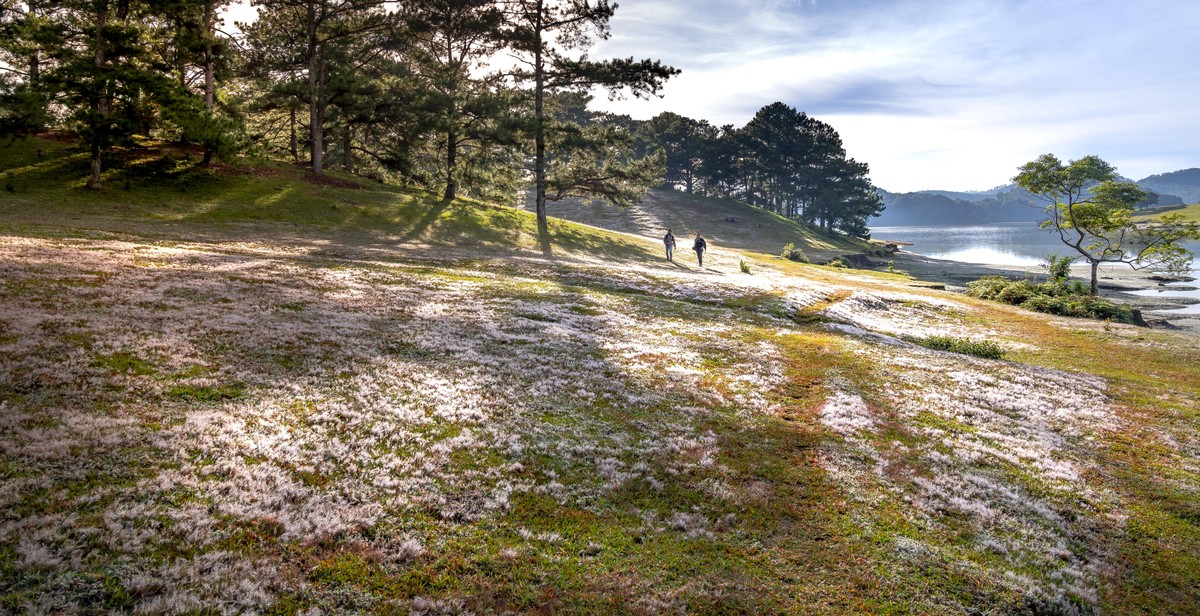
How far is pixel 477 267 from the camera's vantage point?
102 feet

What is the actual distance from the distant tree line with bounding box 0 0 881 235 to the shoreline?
40.8m

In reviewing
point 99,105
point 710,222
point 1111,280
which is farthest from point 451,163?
point 1111,280

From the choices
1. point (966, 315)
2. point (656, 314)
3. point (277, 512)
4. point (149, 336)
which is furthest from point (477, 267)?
point (966, 315)

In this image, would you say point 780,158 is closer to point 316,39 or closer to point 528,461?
point 316,39

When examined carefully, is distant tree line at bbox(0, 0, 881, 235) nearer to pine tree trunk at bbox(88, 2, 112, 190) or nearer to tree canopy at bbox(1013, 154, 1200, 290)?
pine tree trunk at bbox(88, 2, 112, 190)

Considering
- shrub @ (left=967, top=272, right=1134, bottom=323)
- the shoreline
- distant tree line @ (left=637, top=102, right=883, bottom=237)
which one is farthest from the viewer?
distant tree line @ (left=637, top=102, right=883, bottom=237)

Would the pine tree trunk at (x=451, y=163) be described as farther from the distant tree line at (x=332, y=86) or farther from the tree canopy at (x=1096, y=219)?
the tree canopy at (x=1096, y=219)

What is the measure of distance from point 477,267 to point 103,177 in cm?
2840

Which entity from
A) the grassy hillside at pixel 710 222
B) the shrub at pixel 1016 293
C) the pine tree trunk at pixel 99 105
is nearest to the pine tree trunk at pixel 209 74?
the pine tree trunk at pixel 99 105

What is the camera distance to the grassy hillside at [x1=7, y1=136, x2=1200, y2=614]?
6227mm

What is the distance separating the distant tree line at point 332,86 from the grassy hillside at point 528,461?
20.2m

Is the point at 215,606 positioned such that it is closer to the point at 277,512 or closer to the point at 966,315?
the point at 277,512

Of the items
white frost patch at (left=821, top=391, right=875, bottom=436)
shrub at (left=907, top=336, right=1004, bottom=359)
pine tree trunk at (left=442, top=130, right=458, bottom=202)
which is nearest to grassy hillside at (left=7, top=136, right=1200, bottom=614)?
white frost patch at (left=821, top=391, right=875, bottom=436)

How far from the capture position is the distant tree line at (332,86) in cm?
3353
